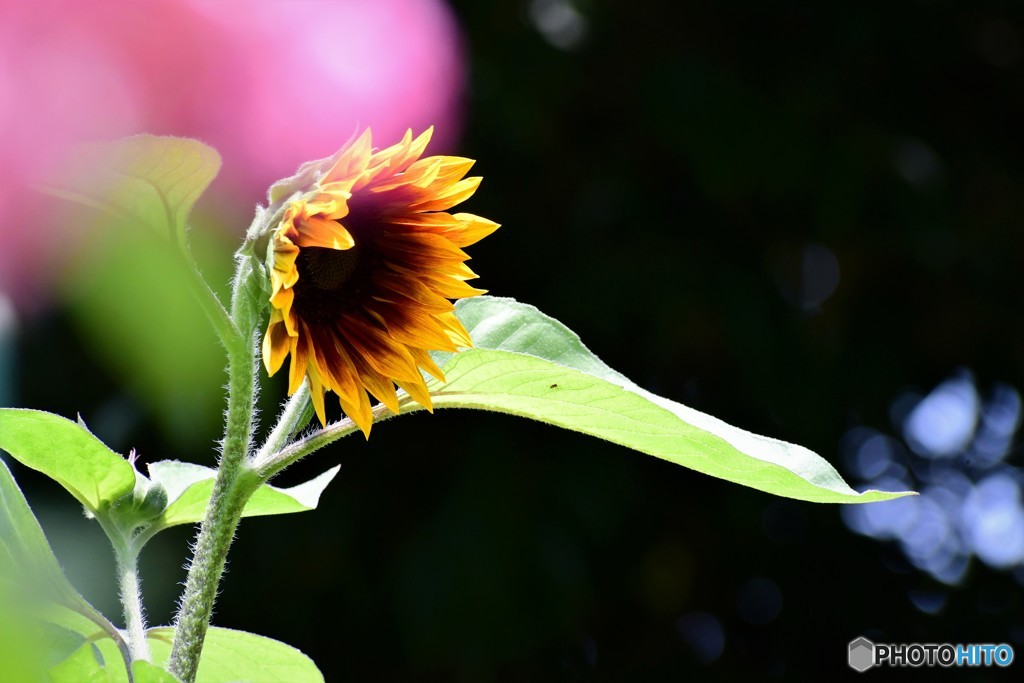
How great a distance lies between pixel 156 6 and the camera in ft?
8.82

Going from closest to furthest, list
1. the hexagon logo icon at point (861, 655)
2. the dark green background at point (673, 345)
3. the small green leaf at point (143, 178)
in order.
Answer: the small green leaf at point (143, 178) < the dark green background at point (673, 345) < the hexagon logo icon at point (861, 655)

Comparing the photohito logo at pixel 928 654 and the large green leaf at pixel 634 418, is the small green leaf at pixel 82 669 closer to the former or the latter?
the large green leaf at pixel 634 418

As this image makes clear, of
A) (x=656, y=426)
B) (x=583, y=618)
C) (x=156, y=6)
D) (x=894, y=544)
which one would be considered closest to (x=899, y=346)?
(x=894, y=544)

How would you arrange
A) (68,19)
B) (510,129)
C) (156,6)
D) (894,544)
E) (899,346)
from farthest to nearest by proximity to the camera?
(894,544)
(899,346)
(510,129)
(156,6)
(68,19)

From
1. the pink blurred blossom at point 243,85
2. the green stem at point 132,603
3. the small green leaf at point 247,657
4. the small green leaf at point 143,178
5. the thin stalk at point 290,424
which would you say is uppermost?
the pink blurred blossom at point 243,85

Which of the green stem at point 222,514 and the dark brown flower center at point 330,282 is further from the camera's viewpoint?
the dark brown flower center at point 330,282

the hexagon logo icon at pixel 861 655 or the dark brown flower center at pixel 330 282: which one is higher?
the dark brown flower center at pixel 330 282

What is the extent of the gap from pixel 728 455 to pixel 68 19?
7.21 ft

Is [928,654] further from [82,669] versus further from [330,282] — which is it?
[82,669]

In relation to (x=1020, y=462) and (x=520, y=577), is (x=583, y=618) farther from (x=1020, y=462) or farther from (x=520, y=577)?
(x=1020, y=462)

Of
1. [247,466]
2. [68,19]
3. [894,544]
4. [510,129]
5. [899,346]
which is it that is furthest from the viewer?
Answer: [894,544]

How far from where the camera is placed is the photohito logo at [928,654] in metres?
3.68

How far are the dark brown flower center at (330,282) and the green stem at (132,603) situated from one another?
0.19 meters

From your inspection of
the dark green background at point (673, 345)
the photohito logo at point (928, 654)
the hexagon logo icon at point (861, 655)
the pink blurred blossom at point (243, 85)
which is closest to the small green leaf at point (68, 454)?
the pink blurred blossom at point (243, 85)
